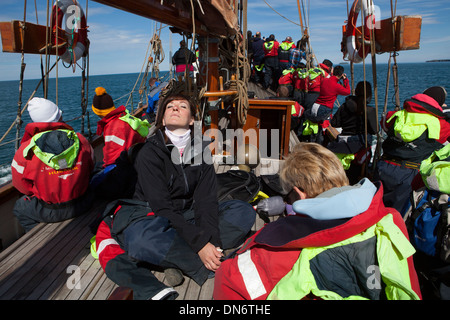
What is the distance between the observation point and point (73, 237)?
7.39 ft

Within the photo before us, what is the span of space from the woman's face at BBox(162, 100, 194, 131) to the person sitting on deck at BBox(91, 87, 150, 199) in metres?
0.92

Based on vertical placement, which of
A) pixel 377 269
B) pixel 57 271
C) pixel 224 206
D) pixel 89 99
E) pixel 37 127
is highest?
pixel 89 99

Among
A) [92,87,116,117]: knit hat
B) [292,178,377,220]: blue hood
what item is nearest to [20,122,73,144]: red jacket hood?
[92,87,116,117]: knit hat

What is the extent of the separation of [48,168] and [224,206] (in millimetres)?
1287

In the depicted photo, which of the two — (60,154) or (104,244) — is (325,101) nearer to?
(60,154)

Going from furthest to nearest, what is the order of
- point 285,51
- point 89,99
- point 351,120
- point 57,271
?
point 89,99, point 285,51, point 351,120, point 57,271

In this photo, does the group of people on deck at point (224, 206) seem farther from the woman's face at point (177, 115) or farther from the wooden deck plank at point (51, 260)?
the wooden deck plank at point (51, 260)

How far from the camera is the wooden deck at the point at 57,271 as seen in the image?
1703mm

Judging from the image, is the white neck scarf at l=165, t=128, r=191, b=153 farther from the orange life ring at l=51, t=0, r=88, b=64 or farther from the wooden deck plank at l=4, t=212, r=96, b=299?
the orange life ring at l=51, t=0, r=88, b=64

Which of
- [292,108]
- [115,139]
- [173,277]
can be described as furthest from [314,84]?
[173,277]

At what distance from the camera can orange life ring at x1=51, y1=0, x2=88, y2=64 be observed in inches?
123

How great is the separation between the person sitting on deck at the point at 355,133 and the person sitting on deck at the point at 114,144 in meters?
2.27

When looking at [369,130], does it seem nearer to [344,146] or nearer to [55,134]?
[344,146]

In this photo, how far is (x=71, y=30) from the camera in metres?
3.23
